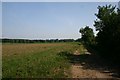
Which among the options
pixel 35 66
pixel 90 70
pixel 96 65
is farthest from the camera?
pixel 96 65

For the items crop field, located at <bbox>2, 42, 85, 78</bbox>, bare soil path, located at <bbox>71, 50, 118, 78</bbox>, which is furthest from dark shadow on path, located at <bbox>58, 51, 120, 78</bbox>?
crop field, located at <bbox>2, 42, 85, 78</bbox>

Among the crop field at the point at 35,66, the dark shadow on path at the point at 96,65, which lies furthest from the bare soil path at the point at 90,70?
the crop field at the point at 35,66

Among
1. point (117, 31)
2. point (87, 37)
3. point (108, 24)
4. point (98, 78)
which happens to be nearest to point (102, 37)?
point (108, 24)

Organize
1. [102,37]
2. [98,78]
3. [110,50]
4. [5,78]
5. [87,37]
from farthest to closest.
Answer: [87,37] → [102,37] → [110,50] → [98,78] → [5,78]

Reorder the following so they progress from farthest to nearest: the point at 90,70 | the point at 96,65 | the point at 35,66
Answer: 1. the point at 96,65
2. the point at 90,70
3. the point at 35,66

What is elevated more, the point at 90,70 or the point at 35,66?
the point at 35,66

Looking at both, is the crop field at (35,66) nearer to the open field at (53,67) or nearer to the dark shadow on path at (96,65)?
the open field at (53,67)

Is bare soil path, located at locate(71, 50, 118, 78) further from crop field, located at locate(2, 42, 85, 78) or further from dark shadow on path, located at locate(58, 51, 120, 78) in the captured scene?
crop field, located at locate(2, 42, 85, 78)

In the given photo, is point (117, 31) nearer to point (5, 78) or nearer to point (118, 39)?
point (118, 39)

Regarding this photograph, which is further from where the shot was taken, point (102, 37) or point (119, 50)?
point (102, 37)

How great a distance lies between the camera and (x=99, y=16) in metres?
42.7

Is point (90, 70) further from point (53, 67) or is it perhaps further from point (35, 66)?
point (35, 66)

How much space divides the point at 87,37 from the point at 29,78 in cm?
8192

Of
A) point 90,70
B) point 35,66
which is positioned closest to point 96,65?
point 90,70
